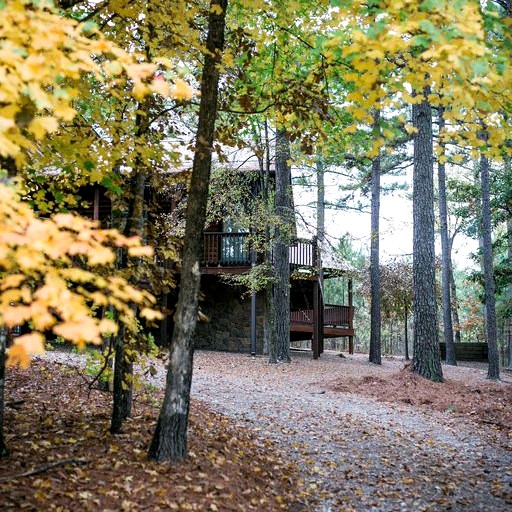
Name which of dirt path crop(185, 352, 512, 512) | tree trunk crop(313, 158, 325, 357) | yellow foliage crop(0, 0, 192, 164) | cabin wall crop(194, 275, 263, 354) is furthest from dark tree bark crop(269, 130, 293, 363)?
yellow foliage crop(0, 0, 192, 164)

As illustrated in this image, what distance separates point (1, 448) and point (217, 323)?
12719 mm

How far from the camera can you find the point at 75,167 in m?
4.32

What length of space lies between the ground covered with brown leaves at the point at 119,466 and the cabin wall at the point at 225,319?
10.5 metres

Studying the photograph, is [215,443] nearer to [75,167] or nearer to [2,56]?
[75,167]

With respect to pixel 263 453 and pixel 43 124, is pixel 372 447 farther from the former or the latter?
pixel 43 124

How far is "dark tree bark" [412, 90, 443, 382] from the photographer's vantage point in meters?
10.1

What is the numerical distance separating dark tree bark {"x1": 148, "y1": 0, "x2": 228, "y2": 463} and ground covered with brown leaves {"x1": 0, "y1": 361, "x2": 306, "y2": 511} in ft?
0.66

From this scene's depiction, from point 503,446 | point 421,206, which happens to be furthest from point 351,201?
point 503,446

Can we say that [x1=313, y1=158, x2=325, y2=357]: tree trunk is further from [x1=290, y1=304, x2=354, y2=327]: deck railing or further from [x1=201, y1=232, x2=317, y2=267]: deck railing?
[x1=290, y1=304, x2=354, y2=327]: deck railing

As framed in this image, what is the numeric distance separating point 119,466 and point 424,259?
8.36m

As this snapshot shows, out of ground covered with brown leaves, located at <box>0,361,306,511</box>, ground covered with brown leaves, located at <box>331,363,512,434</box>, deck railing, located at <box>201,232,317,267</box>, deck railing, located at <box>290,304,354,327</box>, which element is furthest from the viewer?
deck railing, located at <box>290,304,354,327</box>

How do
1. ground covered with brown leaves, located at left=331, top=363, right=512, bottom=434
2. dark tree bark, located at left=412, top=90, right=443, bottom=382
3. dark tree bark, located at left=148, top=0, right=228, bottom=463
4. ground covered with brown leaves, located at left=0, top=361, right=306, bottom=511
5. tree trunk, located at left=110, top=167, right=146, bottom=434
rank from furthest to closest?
dark tree bark, located at left=412, top=90, right=443, bottom=382 → ground covered with brown leaves, located at left=331, top=363, right=512, bottom=434 → tree trunk, located at left=110, top=167, right=146, bottom=434 → dark tree bark, located at left=148, top=0, right=228, bottom=463 → ground covered with brown leaves, located at left=0, top=361, right=306, bottom=511

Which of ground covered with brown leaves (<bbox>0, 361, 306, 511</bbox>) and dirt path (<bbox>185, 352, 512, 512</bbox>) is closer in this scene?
ground covered with brown leaves (<bbox>0, 361, 306, 511</bbox>)

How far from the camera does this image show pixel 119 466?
12.0 ft
